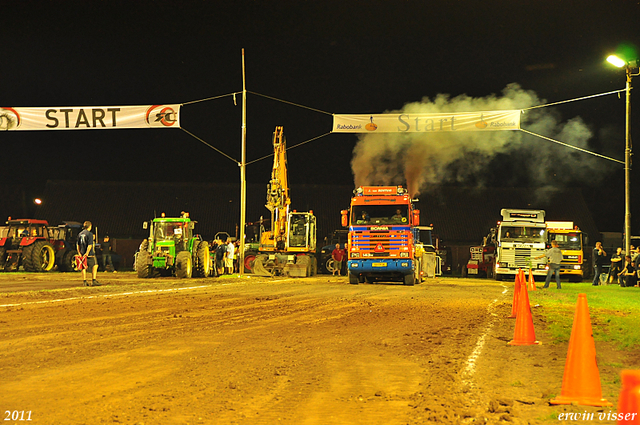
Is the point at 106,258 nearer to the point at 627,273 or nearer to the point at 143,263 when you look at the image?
the point at 143,263

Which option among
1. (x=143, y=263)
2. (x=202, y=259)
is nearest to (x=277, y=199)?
(x=202, y=259)

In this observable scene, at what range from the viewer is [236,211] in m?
60.6

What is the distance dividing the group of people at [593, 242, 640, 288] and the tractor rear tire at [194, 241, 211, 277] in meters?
17.9

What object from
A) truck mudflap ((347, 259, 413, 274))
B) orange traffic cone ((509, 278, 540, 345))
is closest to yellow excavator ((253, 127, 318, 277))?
truck mudflap ((347, 259, 413, 274))

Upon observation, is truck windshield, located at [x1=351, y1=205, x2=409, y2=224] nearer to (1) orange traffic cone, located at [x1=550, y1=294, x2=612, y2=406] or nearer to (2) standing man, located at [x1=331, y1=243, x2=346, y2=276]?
(2) standing man, located at [x1=331, y1=243, x2=346, y2=276]

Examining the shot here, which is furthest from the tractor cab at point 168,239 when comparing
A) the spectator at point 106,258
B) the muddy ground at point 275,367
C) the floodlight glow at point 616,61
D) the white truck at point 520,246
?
the floodlight glow at point 616,61

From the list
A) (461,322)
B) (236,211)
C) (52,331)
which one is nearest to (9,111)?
(52,331)

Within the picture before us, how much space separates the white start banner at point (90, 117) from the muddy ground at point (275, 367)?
1391 cm

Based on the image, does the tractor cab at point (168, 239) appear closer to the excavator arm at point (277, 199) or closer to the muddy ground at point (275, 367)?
the excavator arm at point (277, 199)

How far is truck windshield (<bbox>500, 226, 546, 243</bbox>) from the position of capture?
33.3 metres

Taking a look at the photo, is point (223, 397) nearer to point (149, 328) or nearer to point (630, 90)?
point (149, 328)

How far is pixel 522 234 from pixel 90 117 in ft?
69.3

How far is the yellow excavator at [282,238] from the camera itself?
3425 cm

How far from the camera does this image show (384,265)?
26531 millimetres
